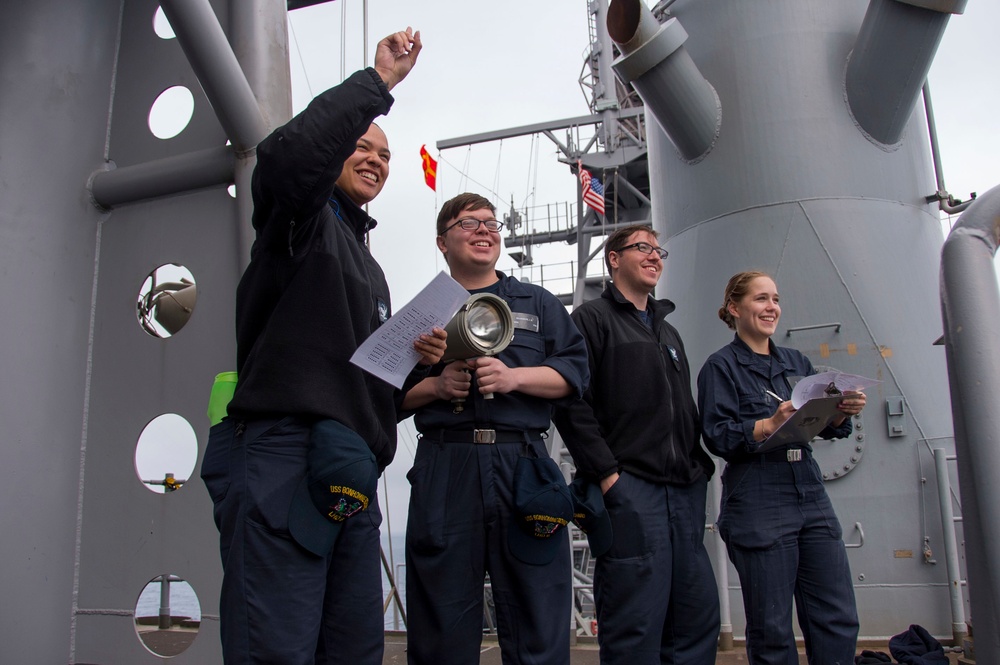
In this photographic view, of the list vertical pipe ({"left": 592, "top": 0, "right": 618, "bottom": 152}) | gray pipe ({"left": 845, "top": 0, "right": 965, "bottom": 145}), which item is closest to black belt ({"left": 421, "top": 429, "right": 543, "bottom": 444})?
gray pipe ({"left": 845, "top": 0, "right": 965, "bottom": 145})

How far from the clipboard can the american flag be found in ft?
Answer: 47.3

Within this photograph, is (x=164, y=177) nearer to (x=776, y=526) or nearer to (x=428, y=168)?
(x=776, y=526)

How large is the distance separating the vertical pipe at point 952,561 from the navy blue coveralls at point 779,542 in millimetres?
1659

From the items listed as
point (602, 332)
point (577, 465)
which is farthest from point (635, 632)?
point (602, 332)

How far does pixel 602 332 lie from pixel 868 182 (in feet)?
8.97

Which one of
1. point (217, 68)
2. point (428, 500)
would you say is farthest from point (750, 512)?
point (217, 68)

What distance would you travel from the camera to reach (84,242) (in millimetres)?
2871

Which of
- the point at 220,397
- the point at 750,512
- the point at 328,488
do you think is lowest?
the point at 750,512

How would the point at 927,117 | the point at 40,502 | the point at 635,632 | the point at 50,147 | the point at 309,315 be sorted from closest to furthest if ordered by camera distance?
the point at 309,315, the point at 635,632, the point at 40,502, the point at 50,147, the point at 927,117

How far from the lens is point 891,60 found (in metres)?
4.30

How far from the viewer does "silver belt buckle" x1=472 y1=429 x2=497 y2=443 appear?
7.22 ft

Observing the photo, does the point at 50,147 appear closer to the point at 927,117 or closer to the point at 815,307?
the point at 815,307

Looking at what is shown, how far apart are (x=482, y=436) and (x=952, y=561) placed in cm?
290

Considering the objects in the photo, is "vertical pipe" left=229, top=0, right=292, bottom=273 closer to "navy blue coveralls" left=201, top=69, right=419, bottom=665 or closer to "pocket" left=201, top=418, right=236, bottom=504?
"navy blue coveralls" left=201, top=69, right=419, bottom=665
